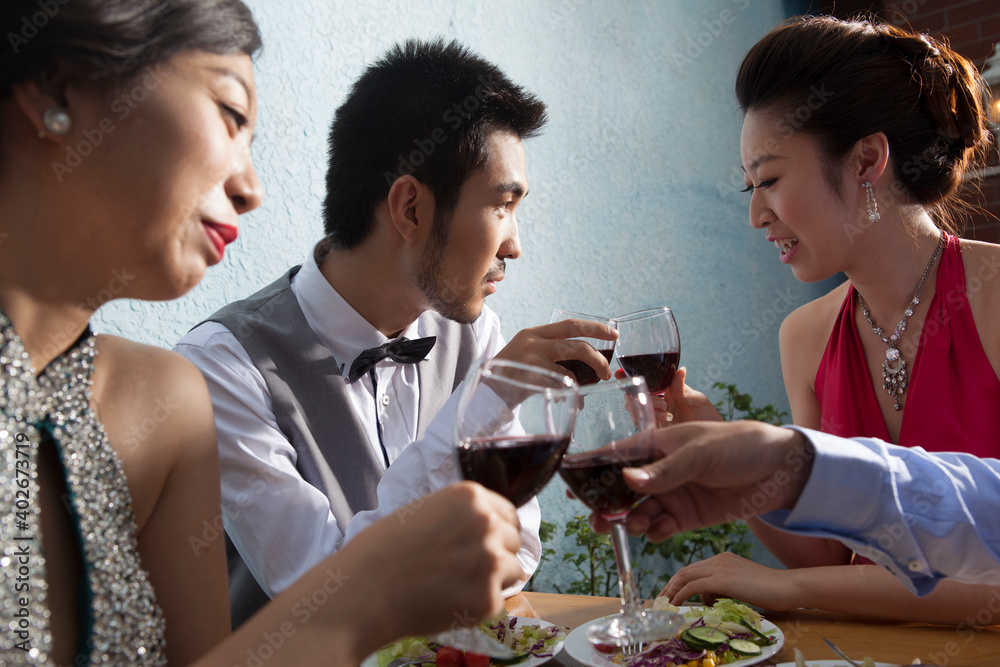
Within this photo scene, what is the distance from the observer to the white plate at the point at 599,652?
121 cm

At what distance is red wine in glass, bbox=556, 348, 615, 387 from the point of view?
65.4 inches

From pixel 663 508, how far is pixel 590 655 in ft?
0.91

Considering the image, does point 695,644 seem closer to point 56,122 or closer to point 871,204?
point 56,122

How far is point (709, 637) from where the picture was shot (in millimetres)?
1249

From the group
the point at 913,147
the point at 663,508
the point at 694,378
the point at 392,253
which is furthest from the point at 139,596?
the point at 694,378

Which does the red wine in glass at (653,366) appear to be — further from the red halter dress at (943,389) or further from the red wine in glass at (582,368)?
the red halter dress at (943,389)

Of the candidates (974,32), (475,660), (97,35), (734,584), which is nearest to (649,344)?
(734,584)

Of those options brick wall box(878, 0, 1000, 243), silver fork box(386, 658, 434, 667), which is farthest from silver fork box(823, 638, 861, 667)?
brick wall box(878, 0, 1000, 243)

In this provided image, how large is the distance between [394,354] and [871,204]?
4.80 ft

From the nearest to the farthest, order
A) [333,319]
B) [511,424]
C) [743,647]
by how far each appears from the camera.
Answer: [511,424] < [743,647] < [333,319]

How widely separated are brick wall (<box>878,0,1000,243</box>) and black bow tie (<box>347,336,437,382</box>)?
12.8ft

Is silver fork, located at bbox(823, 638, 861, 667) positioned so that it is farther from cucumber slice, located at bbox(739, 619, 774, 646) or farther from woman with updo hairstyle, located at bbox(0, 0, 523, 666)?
woman with updo hairstyle, located at bbox(0, 0, 523, 666)

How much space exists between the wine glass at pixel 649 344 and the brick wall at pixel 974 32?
383cm

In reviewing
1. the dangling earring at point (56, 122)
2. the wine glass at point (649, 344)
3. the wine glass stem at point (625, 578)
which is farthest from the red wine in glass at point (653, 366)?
the dangling earring at point (56, 122)
